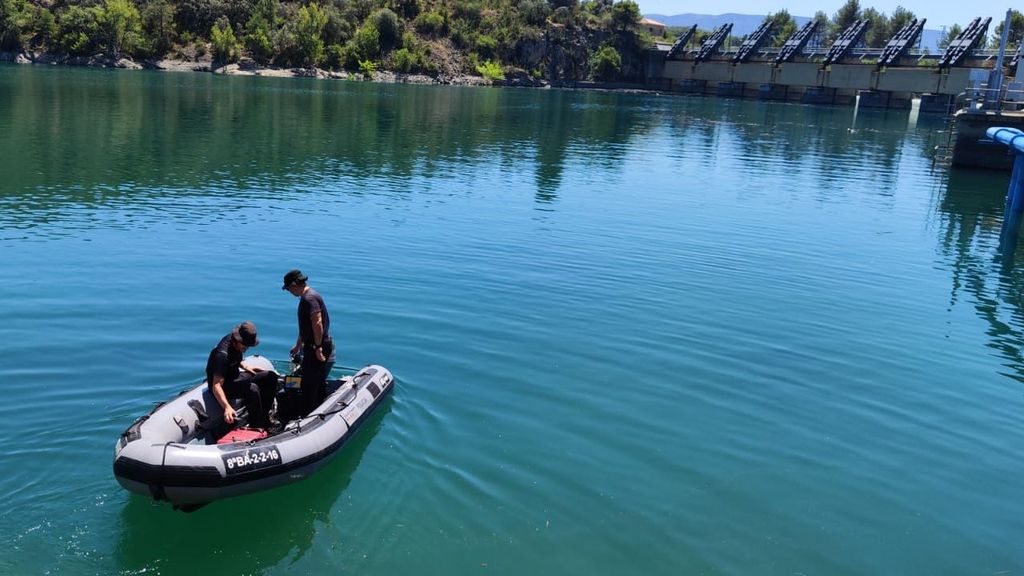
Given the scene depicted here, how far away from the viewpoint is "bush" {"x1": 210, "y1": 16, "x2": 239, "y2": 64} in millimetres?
115062

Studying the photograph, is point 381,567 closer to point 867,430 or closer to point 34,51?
point 867,430

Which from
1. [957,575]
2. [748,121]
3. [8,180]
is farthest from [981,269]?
[748,121]

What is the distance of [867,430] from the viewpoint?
11234 millimetres

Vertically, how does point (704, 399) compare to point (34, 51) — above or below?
below

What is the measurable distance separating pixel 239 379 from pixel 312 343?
3.07ft

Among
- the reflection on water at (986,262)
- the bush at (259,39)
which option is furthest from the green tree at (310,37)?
the reflection on water at (986,262)

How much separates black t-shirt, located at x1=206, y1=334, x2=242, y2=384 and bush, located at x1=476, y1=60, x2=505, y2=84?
127 metres

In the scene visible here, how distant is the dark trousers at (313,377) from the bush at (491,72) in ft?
412

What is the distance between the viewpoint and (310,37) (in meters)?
121

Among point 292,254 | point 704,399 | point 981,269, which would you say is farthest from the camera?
point 981,269

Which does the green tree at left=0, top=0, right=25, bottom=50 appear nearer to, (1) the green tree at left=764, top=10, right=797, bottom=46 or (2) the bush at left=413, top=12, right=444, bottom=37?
(2) the bush at left=413, top=12, right=444, bottom=37

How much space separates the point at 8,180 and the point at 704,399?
2301cm

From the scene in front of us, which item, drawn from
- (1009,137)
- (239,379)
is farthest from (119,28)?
(239,379)

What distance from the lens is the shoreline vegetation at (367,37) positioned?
109 metres
